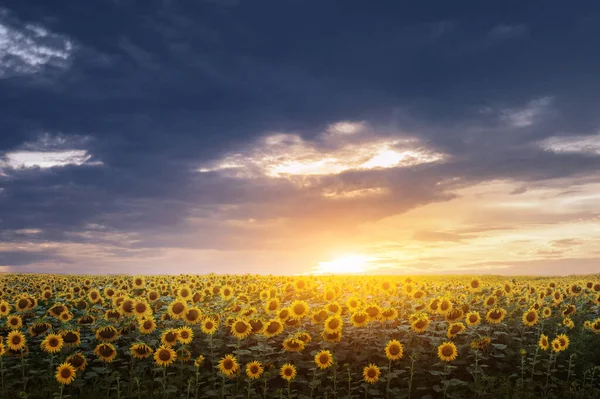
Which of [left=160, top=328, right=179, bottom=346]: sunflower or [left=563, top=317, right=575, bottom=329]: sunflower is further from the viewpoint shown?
[left=563, top=317, right=575, bottom=329]: sunflower

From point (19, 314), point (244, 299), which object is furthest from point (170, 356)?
point (19, 314)

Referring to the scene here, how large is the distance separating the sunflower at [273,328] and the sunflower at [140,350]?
328cm

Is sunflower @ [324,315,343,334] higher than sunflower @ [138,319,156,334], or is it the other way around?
sunflower @ [324,315,343,334]

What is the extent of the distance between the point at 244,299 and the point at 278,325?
451 centimetres

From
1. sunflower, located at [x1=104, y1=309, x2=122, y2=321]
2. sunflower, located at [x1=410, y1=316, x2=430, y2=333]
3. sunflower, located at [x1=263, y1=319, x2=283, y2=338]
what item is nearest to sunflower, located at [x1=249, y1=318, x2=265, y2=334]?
sunflower, located at [x1=263, y1=319, x2=283, y2=338]

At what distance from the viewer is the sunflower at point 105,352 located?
1514 centimetres

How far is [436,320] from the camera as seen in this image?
18.2 metres

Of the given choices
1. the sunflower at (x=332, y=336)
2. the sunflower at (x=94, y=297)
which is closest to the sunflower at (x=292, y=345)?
the sunflower at (x=332, y=336)

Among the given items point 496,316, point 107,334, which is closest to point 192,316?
point 107,334

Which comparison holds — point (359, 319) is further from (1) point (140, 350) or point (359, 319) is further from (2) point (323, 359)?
(1) point (140, 350)

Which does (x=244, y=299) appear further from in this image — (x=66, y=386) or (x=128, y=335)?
(x=66, y=386)

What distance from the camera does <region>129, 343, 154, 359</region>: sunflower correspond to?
15094 mm

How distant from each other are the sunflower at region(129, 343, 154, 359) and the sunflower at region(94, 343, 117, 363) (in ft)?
1.84

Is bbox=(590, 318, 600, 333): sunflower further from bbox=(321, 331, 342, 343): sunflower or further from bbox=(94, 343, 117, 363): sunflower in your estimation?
bbox=(94, 343, 117, 363): sunflower
